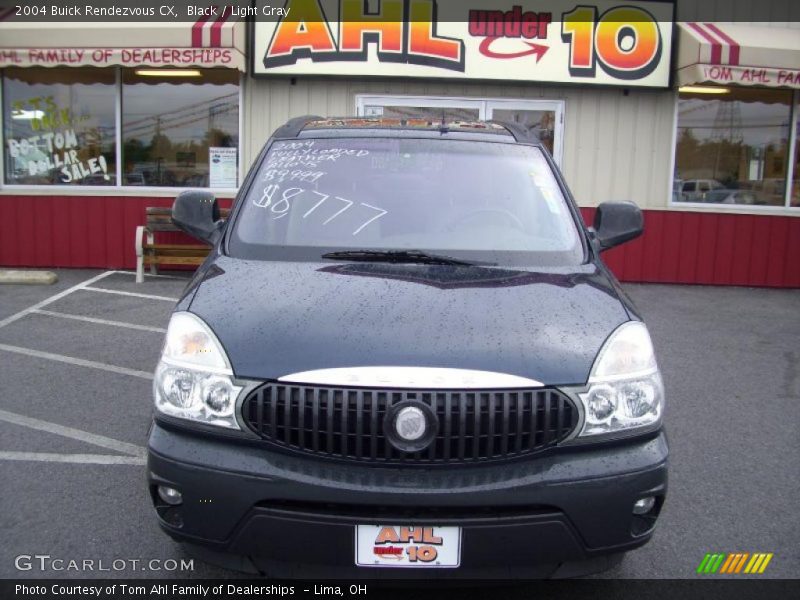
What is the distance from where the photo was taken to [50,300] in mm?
8484

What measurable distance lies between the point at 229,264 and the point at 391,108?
774 centimetres

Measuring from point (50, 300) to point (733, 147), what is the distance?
30.7ft

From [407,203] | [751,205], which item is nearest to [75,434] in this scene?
[407,203]

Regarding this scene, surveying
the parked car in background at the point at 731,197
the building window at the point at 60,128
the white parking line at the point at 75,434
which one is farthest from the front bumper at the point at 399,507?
the building window at the point at 60,128

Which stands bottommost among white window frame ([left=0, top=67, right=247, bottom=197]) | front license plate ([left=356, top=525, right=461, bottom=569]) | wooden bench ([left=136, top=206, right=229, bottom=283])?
front license plate ([left=356, top=525, right=461, bottom=569])

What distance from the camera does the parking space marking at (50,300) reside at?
750 cm

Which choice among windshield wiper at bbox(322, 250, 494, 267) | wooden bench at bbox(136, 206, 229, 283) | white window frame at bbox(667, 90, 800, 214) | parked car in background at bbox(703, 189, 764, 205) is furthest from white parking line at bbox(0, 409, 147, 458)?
parked car in background at bbox(703, 189, 764, 205)

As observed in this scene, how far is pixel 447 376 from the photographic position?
234cm

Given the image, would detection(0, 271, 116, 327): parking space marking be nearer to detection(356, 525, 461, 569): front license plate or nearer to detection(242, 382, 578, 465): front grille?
detection(242, 382, 578, 465): front grille

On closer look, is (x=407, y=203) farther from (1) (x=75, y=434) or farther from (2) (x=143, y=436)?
(1) (x=75, y=434)

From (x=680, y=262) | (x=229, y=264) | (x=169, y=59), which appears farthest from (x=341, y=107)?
(x=229, y=264)

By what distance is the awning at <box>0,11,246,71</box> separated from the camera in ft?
30.7

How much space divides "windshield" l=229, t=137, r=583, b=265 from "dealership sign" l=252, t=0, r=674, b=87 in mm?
6461

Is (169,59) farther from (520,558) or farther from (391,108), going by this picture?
(520,558)
